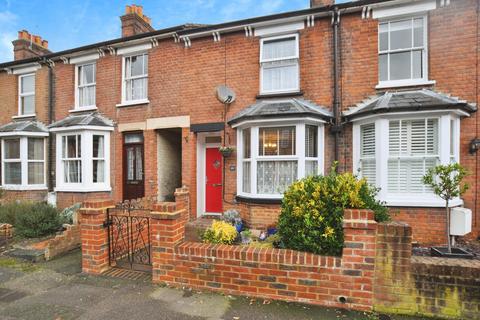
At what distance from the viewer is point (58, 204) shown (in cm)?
877

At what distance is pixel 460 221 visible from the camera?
5.28m

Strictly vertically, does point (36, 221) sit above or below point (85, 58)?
below

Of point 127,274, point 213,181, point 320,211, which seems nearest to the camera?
point 320,211

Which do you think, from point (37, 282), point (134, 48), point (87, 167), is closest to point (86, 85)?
point (134, 48)

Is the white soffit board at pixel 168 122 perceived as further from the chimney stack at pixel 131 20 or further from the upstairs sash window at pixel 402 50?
the upstairs sash window at pixel 402 50

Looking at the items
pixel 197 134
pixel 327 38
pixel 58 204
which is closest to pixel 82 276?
pixel 197 134

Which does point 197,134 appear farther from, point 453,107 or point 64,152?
point 453,107

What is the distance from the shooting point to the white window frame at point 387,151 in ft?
17.8

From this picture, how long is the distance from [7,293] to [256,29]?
7.75 metres

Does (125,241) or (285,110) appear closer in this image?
(125,241)

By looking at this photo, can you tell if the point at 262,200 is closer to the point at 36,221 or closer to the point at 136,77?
the point at 36,221

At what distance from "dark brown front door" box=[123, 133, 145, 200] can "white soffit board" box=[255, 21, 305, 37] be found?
5077mm

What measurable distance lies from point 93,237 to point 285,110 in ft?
15.9

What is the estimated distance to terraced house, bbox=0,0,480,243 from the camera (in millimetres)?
5746
